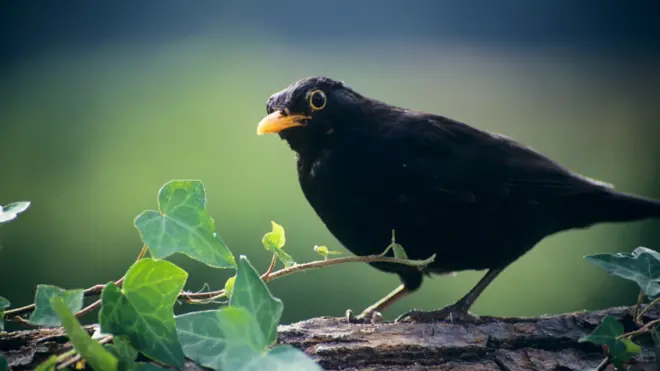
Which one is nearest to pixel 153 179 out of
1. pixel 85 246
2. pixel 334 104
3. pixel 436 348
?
pixel 85 246

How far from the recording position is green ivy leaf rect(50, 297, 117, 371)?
1465 millimetres

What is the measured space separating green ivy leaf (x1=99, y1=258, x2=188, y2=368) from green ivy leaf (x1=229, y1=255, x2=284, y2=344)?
0.15m

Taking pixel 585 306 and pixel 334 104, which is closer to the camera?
pixel 334 104

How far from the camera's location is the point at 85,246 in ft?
19.4

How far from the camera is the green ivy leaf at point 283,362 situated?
62.6 inches

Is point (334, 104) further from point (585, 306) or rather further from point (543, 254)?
point (543, 254)

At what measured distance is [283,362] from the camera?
5.28 ft

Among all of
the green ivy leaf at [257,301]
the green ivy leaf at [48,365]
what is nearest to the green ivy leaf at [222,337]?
the green ivy leaf at [257,301]

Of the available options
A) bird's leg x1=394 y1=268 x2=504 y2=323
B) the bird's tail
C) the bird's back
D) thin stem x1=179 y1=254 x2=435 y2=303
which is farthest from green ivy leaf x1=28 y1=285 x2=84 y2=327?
the bird's tail

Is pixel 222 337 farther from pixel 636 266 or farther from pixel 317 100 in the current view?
pixel 317 100

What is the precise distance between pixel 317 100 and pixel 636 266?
1741mm

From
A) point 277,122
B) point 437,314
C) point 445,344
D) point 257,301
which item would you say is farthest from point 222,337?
point 437,314

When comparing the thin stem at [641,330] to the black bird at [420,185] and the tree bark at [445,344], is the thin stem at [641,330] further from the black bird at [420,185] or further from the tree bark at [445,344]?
the black bird at [420,185]

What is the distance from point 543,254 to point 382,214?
3.80 m
